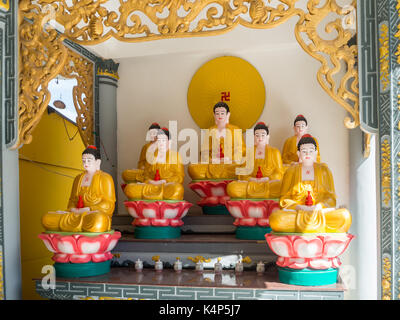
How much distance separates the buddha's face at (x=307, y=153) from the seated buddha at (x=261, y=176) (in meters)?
0.72

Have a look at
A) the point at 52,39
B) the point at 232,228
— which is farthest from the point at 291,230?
the point at 52,39

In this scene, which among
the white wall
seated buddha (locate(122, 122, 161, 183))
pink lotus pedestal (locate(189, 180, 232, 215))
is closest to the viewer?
pink lotus pedestal (locate(189, 180, 232, 215))

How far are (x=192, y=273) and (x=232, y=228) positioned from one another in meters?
1.30

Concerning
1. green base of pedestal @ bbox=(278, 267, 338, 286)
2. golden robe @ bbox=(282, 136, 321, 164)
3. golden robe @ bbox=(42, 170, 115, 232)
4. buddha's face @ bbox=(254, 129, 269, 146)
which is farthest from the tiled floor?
golden robe @ bbox=(282, 136, 321, 164)

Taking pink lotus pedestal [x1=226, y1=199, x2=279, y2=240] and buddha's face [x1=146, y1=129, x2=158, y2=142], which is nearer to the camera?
pink lotus pedestal [x1=226, y1=199, x2=279, y2=240]

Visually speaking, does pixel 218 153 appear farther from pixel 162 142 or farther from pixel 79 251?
pixel 79 251

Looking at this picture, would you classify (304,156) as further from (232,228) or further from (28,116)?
(28,116)

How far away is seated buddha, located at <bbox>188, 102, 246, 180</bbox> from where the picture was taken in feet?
22.3

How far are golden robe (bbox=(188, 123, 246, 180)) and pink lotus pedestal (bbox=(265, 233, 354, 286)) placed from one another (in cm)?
232

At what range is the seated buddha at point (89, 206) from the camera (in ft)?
16.3

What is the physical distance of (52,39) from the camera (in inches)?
201

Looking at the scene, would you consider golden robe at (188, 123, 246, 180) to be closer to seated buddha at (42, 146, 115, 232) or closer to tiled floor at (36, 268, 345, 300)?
seated buddha at (42, 146, 115, 232)

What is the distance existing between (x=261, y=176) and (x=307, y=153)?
1.09m

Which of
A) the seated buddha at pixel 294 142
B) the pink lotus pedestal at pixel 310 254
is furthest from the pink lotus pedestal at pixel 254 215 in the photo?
the seated buddha at pixel 294 142
